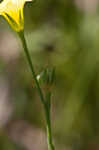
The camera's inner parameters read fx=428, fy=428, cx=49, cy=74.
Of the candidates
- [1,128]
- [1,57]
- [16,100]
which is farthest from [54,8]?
[1,128]

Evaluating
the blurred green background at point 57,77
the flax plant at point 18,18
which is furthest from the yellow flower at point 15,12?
the blurred green background at point 57,77

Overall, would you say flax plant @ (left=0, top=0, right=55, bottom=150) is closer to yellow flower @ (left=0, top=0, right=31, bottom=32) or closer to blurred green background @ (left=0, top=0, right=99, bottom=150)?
yellow flower @ (left=0, top=0, right=31, bottom=32)

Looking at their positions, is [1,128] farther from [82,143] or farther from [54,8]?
[54,8]

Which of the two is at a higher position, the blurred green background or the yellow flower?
the yellow flower

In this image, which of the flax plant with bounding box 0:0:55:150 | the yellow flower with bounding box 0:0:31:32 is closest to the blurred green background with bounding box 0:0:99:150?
the flax plant with bounding box 0:0:55:150

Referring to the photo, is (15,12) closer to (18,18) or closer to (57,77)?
(18,18)

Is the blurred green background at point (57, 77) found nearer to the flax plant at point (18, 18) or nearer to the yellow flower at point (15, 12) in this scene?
the flax plant at point (18, 18)
